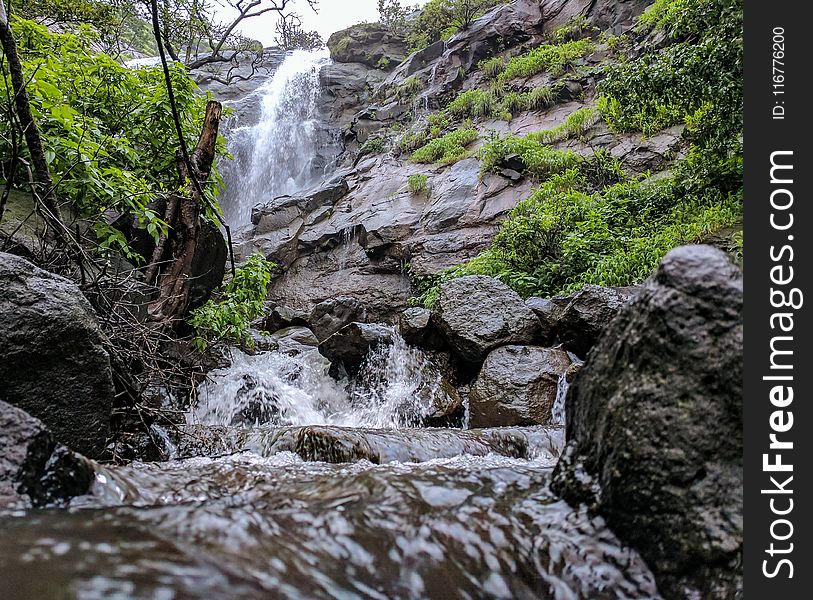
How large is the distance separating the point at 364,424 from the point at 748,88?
233 inches

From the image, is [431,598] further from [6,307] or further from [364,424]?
[364,424]

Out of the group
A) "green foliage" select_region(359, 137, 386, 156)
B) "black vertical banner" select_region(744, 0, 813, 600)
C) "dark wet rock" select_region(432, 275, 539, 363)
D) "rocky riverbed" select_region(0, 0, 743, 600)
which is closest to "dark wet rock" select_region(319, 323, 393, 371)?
"rocky riverbed" select_region(0, 0, 743, 600)

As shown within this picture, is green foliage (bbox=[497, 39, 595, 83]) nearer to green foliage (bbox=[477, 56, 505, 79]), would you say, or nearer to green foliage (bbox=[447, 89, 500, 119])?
green foliage (bbox=[477, 56, 505, 79])

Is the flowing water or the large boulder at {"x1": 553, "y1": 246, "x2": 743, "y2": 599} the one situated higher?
the large boulder at {"x1": 553, "y1": 246, "x2": 743, "y2": 599}

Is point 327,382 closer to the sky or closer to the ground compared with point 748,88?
closer to the ground

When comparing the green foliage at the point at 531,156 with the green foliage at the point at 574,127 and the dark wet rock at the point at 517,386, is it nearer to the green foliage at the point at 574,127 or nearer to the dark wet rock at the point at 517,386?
the green foliage at the point at 574,127

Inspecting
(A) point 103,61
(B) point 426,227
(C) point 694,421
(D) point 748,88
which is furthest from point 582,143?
(C) point 694,421

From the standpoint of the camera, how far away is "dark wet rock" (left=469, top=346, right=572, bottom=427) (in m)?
5.91

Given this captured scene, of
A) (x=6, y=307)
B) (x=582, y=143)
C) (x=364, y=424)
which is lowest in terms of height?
(x=364, y=424)

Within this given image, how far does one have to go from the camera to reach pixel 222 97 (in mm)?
22094

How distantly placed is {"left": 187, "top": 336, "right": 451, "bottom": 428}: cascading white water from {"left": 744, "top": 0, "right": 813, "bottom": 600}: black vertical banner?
17.0ft

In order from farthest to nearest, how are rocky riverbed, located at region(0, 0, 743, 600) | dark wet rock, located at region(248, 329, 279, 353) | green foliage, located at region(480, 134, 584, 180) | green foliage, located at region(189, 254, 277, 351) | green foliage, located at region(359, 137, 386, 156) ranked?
1. green foliage, located at region(359, 137, 386, 156)
2. green foliage, located at region(480, 134, 584, 180)
3. dark wet rock, located at region(248, 329, 279, 353)
4. green foliage, located at region(189, 254, 277, 351)
5. rocky riverbed, located at region(0, 0, 743, 600)

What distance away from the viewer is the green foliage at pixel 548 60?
15805 mm

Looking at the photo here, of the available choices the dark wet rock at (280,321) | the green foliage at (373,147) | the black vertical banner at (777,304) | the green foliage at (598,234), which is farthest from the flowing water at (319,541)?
the green foliage at (373,147)
